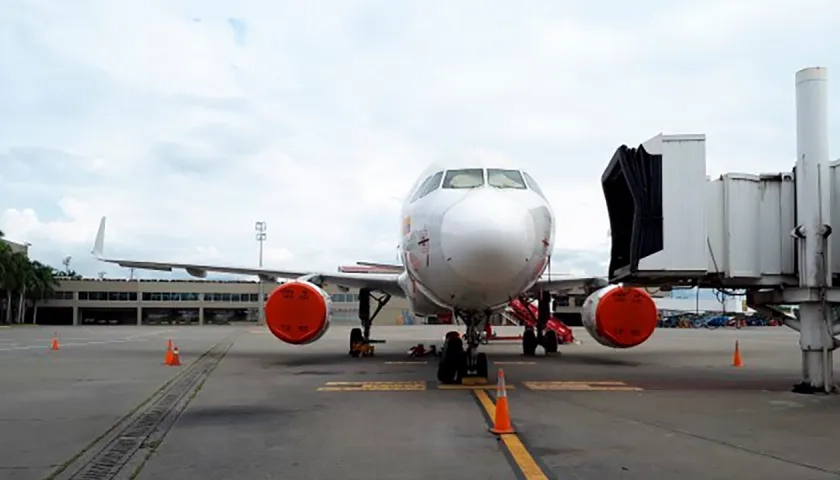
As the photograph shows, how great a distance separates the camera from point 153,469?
5766 mm

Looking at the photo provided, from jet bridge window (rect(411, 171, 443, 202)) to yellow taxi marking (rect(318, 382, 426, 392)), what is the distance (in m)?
2.84

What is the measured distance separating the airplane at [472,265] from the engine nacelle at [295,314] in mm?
19

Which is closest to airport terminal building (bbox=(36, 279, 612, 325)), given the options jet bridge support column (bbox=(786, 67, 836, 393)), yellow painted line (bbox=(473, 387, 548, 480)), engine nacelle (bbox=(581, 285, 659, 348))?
engine nacelle (bbox=(581, 285, 659, 348))

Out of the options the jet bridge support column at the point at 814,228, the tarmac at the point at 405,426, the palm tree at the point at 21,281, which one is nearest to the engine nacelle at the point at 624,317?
the tarmac at the point at 405,426

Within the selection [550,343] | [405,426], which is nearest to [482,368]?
[405,426]

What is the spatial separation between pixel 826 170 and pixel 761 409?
341 cm

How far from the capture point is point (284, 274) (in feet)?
65.8

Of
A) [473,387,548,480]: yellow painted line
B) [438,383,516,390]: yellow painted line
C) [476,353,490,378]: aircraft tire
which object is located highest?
[476,353,490,378]: aircraft tire

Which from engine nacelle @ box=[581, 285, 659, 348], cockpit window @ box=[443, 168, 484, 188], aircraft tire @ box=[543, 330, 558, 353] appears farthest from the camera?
aircraft tire @ box=[543, 330, 558, 353]

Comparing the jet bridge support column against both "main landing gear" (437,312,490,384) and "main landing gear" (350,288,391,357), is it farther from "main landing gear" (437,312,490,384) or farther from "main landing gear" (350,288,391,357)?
"main landing gear" (350,288,391,357)

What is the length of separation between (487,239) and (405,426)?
2.45m

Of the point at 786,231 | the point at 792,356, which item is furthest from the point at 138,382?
the point at 792,356

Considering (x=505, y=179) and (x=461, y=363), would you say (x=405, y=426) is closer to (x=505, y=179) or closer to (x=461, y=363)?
(x=461, y=363)

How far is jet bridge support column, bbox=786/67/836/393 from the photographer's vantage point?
32.0 feet
